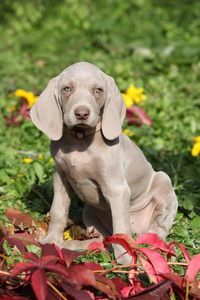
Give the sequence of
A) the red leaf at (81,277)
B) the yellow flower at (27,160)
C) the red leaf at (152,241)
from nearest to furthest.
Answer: the red leaf at (81,277), the red leaf at (152,241), the yellow flower at (27,160)

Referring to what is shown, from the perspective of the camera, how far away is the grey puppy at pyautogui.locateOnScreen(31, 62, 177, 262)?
11.4 feet

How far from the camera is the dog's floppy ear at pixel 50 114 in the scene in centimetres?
363

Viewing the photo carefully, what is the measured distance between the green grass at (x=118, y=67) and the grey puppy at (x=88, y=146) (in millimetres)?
600

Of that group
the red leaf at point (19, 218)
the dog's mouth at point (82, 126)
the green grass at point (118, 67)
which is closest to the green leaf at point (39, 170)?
the green grass at point (118, 67)

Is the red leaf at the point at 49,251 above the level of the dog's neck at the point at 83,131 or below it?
below

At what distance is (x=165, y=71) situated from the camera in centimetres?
817

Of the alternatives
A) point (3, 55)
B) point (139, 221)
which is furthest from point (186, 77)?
point (139, 221)

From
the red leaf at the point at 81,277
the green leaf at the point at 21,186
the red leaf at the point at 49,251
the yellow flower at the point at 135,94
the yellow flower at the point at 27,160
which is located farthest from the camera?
the yellow flower at the point at 135,94

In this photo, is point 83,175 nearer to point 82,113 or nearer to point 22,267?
point 82,113

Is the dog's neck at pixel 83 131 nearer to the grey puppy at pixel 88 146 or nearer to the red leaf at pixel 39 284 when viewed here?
the grey puppy at pixel 88 146

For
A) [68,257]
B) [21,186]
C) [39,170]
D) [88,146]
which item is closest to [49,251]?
[68,257]

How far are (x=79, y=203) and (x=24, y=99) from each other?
2038 mm

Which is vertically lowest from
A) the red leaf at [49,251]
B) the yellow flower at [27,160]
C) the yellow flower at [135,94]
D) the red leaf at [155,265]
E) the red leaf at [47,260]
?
the red leaf at [155,265]

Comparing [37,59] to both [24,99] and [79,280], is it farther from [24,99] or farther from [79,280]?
Result: [79,280]
